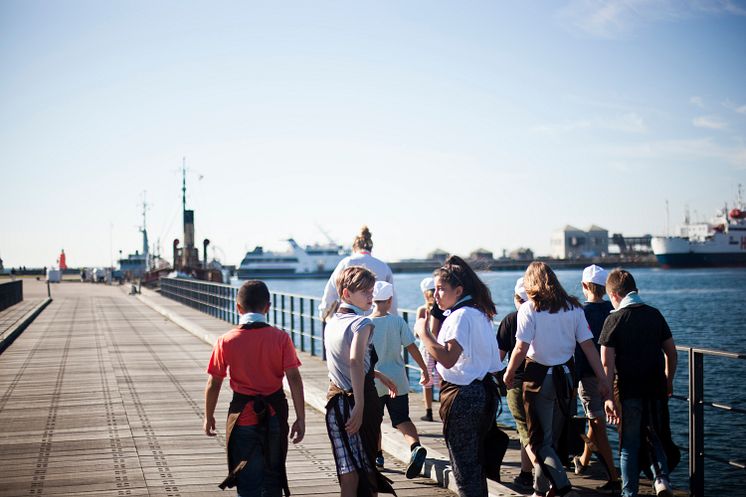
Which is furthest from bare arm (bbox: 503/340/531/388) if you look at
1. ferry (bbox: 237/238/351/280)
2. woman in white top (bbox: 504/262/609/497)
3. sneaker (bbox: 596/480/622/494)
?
ferry (bbox: 237/238/351/280)

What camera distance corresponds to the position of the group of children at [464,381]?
4969mm

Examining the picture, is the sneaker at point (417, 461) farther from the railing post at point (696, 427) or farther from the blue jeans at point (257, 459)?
the railing post at point (696, 427)

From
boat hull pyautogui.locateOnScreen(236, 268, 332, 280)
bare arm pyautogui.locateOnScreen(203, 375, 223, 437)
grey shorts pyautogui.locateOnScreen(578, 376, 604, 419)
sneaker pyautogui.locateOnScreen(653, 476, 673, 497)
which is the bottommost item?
boat hull pyautogui.locateOnScreen(236, 268, 332, 280)

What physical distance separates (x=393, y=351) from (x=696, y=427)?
86.9 inches

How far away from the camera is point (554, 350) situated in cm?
572

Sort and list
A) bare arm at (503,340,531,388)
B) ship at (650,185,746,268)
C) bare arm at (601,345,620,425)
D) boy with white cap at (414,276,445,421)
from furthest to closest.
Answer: ship at (650,185,746,268), bare arm at (601,345,620,425), bare arm at (503,340,531,388), boy with white cap at (414,276,445,421)

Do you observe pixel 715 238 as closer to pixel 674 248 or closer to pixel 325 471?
pixel 674 248

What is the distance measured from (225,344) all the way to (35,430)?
16.9 ft

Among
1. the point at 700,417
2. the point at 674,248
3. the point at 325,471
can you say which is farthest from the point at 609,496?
the point at 674,248

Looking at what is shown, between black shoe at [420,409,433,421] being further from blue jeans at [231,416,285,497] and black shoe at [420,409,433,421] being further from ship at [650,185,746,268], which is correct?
ship at [650,185,746,268]

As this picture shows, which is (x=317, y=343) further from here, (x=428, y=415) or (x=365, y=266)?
(x=365, y=266)

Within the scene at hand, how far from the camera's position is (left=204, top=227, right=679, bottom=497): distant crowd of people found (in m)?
4.97

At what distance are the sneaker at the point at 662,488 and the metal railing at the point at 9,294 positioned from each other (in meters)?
28.5

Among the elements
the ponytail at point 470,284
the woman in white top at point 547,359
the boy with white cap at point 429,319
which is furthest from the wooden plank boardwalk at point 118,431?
the ponytail at point 470,284
